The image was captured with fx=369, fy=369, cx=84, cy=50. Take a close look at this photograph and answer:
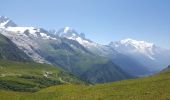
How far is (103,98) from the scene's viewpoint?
68750 mm

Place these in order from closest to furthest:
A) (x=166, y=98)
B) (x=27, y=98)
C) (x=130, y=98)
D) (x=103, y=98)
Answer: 1. (x=166, y=98)
2. (x=130, y=98)
3. (x=103, y=98)
4. (x=27, y=98)

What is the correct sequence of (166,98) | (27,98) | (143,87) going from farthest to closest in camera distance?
(27,98) → (143,87) → (166,98)

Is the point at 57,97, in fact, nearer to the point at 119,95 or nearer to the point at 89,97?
the point at 89,97

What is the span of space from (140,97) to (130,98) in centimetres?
182

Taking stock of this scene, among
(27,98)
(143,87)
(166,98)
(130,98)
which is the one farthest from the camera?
(27,98)

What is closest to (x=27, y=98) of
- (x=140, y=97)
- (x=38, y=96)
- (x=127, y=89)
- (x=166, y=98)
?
(x=38, y=96)

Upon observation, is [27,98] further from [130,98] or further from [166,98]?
[166,98]

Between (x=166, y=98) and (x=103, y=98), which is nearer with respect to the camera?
(x=166, y=98)

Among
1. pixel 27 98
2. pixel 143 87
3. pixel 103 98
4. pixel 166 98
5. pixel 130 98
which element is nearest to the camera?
pixel 166 98

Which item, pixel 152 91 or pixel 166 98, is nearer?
pixel 166 98

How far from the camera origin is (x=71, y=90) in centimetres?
8456

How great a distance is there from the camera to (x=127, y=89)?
7406 centimetres

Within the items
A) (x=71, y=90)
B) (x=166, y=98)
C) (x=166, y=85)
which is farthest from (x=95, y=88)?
(x=166, y=98)

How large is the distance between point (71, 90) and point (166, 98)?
96.3 feet
